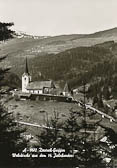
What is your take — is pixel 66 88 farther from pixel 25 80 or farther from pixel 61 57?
pixel 61 57

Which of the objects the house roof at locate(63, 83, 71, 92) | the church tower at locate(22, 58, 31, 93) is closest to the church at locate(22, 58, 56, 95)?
the church tower at locate(22, 58, 31, 93)

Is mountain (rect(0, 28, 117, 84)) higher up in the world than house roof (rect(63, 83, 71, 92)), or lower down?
higher up

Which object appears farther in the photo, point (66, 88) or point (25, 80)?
point (66, 88)

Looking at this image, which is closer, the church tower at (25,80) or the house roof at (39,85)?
the house roof at (39,85)

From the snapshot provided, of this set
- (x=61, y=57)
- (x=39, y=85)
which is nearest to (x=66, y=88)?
(x=39, y=85)

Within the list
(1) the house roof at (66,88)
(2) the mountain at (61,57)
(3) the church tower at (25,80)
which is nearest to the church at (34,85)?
(3) the church tower at (25,80)

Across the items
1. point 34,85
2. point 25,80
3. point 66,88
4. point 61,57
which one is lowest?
point 66,88

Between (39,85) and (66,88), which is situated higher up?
(39,85)

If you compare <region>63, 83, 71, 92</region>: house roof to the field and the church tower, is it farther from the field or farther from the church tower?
the church tower

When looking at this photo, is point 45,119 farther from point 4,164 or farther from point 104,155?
point 4,164

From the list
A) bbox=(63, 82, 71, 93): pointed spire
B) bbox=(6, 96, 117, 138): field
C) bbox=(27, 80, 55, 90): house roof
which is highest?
bbox=(27, 80, 55, 90): house roof

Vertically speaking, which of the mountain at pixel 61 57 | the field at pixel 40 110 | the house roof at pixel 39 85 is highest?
the mountain at pixel 61 57

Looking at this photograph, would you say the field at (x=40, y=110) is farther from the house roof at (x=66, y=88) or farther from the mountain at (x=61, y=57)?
the mountain at (x=61, y=57)

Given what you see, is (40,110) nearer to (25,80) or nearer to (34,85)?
(34,85)
